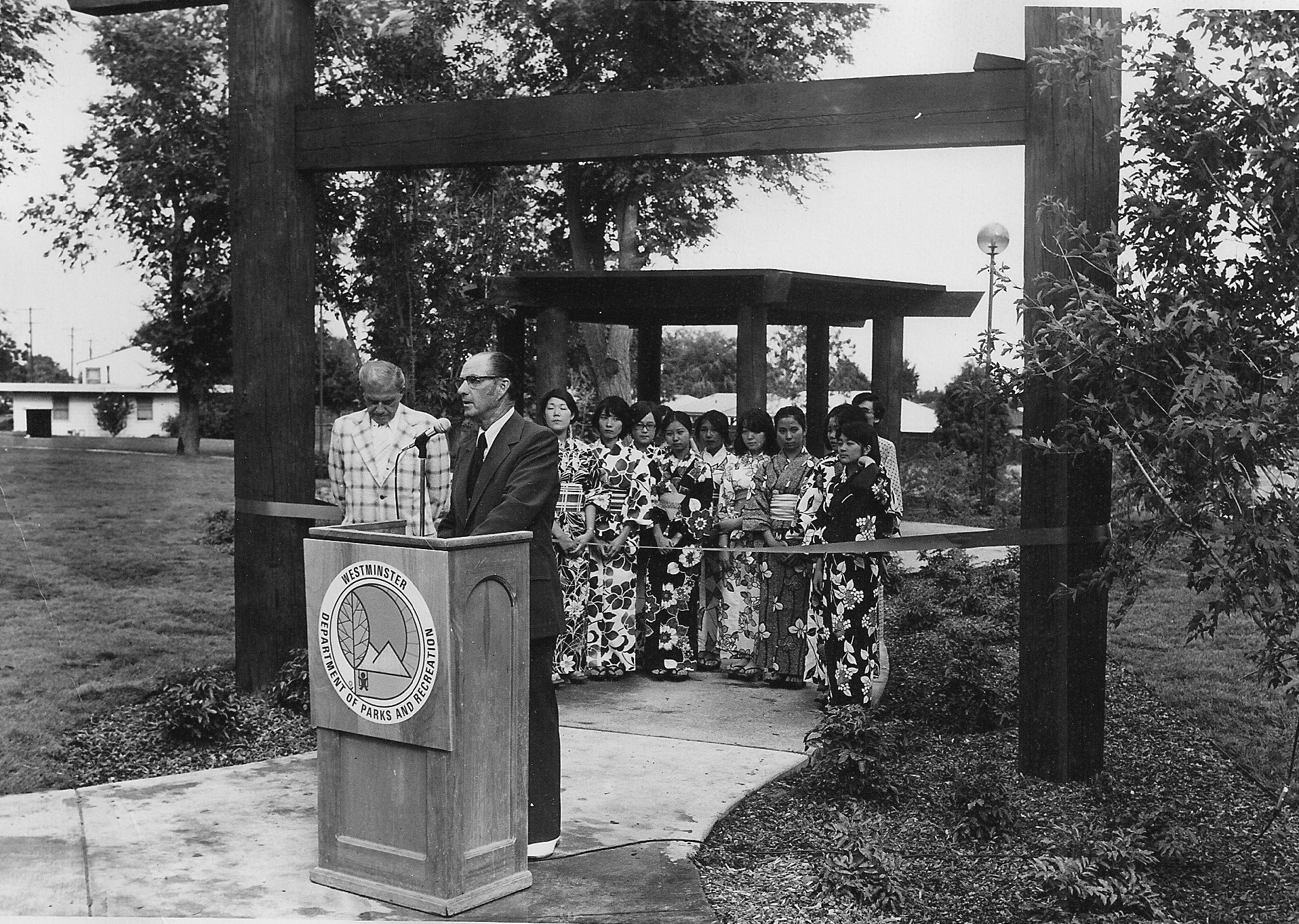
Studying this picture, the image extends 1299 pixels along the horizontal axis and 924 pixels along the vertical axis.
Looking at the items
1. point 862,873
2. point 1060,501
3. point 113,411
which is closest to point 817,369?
point 113,411

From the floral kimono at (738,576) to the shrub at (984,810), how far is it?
284 cm

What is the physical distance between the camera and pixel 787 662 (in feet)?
23.7

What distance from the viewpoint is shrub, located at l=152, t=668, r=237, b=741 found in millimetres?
5648

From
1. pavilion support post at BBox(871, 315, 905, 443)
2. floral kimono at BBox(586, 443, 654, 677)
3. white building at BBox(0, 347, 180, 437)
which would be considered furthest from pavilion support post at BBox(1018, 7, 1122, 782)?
pavilion support post at BBox(871, 315, 905, 443)

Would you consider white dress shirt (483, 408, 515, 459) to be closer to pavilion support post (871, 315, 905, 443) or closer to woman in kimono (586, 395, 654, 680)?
woman in kimono (586, 395, 654, 680)

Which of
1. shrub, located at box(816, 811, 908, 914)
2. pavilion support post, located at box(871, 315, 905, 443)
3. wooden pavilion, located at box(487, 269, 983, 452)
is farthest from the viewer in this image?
pavilion support post, located at box(871, 315, 905, 443)

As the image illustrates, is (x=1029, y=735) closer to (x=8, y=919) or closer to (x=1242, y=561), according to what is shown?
(x=1242, y=561)

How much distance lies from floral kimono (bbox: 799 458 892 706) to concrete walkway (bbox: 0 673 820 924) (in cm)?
55

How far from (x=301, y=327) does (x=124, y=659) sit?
2.72 m

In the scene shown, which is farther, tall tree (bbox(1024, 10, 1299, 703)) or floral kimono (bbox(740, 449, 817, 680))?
floral kimono (bbox(740, 449, 817, 680))

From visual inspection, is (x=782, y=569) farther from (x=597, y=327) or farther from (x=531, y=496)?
(x=597, y=327)

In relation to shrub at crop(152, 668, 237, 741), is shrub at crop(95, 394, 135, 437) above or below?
above

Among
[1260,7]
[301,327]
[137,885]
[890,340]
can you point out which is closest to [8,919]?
[137,885]

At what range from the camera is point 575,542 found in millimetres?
7230
